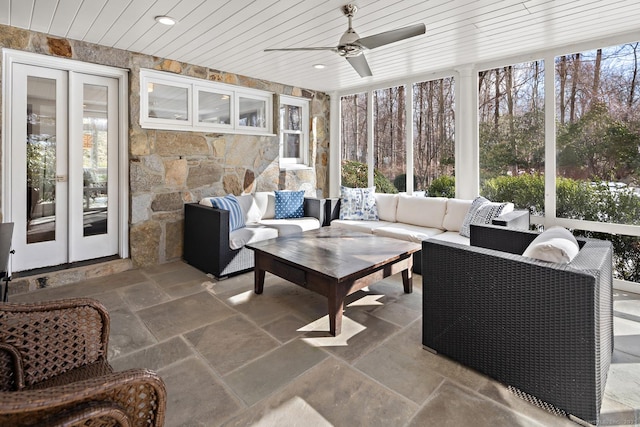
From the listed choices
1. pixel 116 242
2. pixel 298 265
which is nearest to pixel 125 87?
pixel 116 242

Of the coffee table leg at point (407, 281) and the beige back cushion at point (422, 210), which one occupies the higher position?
the beige back cushion at point (422, 210)

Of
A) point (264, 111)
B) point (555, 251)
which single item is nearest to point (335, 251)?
point (555, 251)

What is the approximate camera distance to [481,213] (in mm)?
3857

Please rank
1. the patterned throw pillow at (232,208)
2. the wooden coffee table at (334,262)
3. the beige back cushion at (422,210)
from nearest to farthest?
the wooden coffee table at (334,262) → the patterned throw pillow at (232,208) → the beige back cushion at (422,210)

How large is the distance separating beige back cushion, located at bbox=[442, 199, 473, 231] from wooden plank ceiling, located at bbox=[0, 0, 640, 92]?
1.74 meters

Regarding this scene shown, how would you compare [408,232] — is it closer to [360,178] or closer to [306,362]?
[360,178]

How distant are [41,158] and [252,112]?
2.75 metres

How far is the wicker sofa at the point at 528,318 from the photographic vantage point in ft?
5.55

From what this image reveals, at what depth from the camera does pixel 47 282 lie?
3584 millimetres

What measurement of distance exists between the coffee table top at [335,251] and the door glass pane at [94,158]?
2081mm

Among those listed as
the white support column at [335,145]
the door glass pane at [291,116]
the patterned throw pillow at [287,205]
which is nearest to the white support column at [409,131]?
the white support column at [335,145]

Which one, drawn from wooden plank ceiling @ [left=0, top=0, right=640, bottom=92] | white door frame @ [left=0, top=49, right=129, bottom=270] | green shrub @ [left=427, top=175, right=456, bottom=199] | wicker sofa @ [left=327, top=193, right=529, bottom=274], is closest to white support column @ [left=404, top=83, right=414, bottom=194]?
green shrub @ [left=427, top=175, right=456, bottom=199]

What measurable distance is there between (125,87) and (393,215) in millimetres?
3711

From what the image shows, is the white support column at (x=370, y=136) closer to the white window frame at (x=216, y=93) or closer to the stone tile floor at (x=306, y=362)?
the white window frame at (x=216, y=93)
